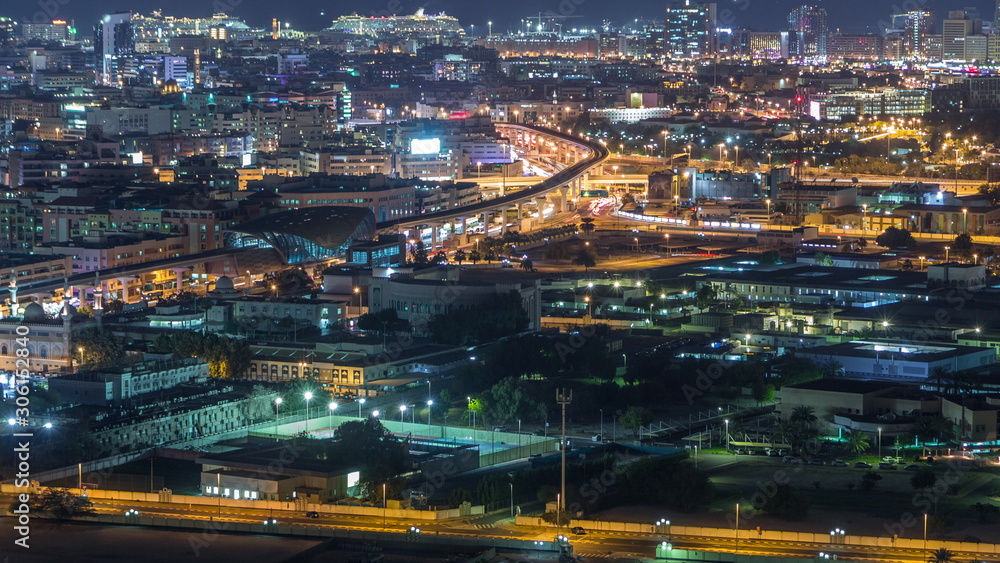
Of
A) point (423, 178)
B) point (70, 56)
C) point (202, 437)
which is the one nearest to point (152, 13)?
point (70, 56)

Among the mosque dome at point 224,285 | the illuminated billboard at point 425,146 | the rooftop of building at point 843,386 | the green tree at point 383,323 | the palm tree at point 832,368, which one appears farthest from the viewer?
the illuminated billboard at point 425,146

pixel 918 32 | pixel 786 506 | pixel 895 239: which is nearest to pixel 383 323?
→ pixel 786 506

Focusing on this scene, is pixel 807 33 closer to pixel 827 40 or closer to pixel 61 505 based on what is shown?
pixel 827 40

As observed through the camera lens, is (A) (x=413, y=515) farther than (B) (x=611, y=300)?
No

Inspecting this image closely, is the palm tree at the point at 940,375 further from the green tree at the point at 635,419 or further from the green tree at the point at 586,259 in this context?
the green tree at the point at 586,259

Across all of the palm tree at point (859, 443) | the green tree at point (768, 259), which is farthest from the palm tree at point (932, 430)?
the green tree at point (768, 259)

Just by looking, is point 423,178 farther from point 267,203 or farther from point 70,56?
point 70,56
